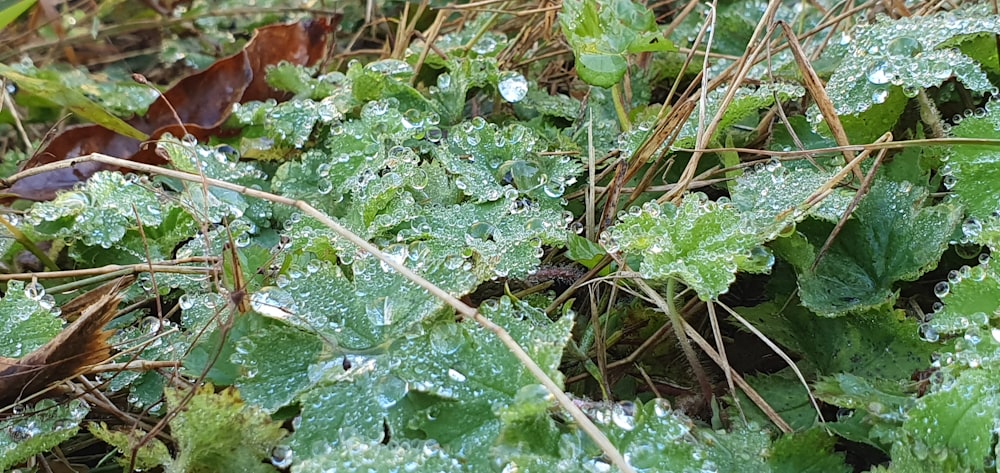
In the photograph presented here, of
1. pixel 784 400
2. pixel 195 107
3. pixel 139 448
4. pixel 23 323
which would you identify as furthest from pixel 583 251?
pixel 195 107

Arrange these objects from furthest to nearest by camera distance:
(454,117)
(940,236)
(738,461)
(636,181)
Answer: (454,117)
(636,181)
(940,236)
(738,461)

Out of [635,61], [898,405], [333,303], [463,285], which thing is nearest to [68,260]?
[333,303]

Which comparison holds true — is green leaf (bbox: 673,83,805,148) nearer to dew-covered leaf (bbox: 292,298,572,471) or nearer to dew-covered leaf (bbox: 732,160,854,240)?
→ dew-covered leaf (bbox: 732,160,854,240)

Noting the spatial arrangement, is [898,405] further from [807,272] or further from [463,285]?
[463,285]

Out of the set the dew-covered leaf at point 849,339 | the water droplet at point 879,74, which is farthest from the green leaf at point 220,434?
the water droplet at point 879,74

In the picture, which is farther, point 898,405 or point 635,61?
point 635,61

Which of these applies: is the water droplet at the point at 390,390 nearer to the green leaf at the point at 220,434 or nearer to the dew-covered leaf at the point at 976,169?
the green leaf at the point at 220,434
